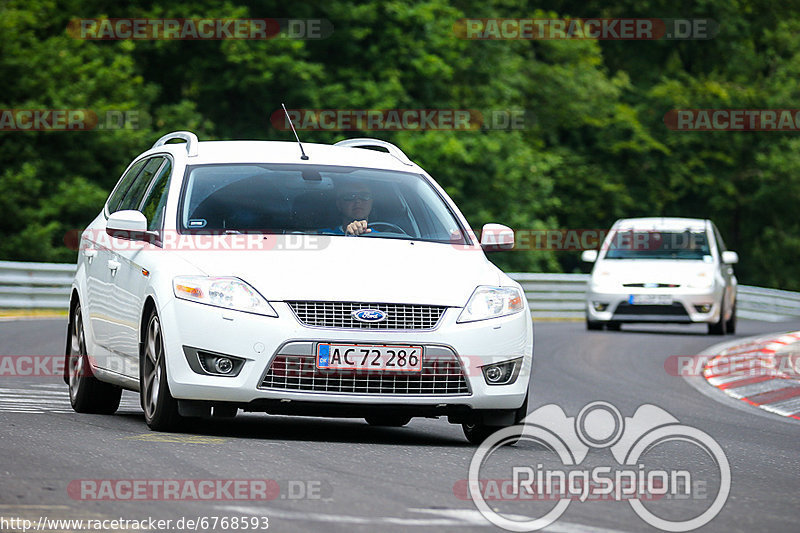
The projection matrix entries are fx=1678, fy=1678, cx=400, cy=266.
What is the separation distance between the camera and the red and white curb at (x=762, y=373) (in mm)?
14375

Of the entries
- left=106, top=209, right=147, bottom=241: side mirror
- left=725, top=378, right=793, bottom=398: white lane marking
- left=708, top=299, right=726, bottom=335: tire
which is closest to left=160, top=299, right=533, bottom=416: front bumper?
left=106, top=209, right=147, bottom=241: side mirror

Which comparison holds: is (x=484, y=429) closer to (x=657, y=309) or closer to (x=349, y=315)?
(x=349, y=315)

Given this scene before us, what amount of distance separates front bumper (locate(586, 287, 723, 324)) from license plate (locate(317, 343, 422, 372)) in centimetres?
1660

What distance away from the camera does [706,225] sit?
2662 cm

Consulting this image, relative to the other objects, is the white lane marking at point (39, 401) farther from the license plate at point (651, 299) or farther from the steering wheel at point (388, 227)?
the license plate at point (651, 299)

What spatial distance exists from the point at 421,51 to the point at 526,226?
18.5ft

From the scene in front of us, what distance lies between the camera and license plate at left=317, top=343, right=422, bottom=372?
873 centimetres

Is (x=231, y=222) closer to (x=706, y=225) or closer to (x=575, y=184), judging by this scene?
(x=706, y=225)

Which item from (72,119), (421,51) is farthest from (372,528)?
(421,51)

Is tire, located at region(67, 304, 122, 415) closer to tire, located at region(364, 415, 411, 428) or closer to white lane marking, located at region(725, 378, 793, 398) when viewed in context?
tire, located at region(364, 415, 411, 428)

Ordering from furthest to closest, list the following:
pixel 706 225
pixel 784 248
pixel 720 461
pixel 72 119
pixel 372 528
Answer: pixel 784 248 → pixel 72 119 → pixel 706 225 → pixel 720 461 → pixel 372 528

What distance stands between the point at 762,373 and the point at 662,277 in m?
7.84

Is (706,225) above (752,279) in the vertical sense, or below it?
above

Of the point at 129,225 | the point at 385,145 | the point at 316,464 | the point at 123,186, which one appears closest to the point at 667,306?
the point at 385,145
